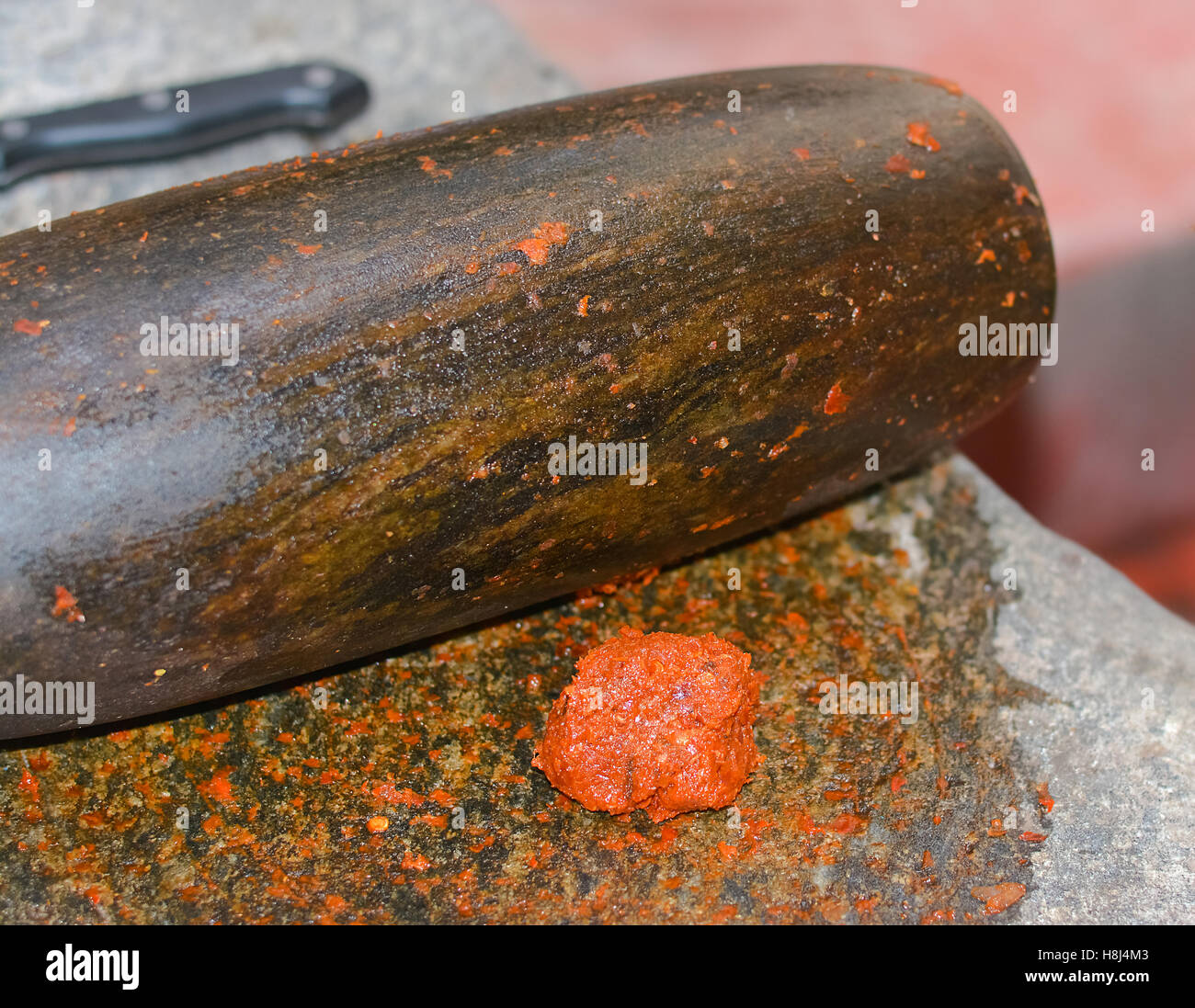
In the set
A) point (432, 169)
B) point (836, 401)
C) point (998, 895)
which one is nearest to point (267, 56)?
point (432, 169)

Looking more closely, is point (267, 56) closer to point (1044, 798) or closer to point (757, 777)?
point (757, 777)

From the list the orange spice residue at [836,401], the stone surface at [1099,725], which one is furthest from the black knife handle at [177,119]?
the stone surface at [1099,725]

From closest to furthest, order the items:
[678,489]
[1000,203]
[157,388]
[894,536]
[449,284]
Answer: [157,388], [449,284], [678,489], [1000,203], [894,536]

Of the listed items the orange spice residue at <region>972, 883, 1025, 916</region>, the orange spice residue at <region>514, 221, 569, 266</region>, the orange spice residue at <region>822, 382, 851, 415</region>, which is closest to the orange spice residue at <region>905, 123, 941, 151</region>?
the orange spice residue at <region>822, 382, 851, 415</region>

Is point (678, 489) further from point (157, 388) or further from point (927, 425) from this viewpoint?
point (157, 388)

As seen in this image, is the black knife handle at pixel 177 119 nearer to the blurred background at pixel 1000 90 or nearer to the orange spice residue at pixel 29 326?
the blurred background at pixel 1000 90

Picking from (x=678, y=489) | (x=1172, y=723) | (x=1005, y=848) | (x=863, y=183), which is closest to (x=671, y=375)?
(x=678, y=489)
